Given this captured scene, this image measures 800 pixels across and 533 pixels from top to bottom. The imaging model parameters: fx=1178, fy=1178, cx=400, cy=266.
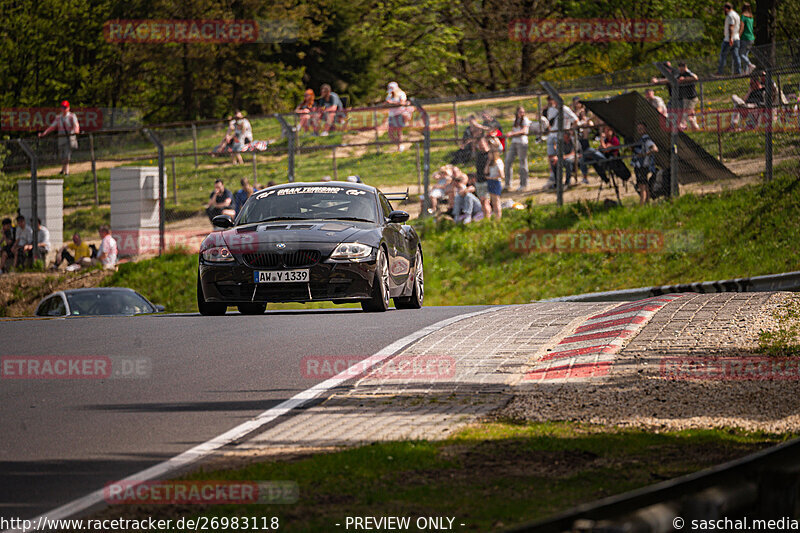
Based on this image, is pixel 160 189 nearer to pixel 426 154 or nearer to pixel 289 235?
pixel 426 154

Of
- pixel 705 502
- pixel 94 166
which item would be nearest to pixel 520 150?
pixel 94 166

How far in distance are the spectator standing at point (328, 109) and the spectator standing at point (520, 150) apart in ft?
13.4

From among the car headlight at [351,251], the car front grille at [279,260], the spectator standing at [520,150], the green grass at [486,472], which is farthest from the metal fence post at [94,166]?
the green grass at [486,472]

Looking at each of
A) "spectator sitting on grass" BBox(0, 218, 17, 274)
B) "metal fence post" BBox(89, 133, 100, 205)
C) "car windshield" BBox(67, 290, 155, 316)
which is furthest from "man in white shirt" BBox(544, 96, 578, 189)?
"spectator sitting on grass" BBox(0, 218, 17, 274)

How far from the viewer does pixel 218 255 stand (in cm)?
1316

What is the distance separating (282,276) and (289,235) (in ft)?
1.73

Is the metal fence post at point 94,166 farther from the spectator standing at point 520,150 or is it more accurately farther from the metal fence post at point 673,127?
the metal fence post at point 673,127

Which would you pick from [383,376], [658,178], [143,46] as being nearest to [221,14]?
[143,46]

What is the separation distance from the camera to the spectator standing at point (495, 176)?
83.7ft

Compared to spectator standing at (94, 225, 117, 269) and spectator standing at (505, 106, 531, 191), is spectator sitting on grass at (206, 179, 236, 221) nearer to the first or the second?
spectator standing at (94, 225, 117, 269)

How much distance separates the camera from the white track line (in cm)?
635

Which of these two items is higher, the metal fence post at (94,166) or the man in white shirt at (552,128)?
the man in white shirt at (552,128)

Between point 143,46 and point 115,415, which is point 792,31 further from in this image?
point 115,415
